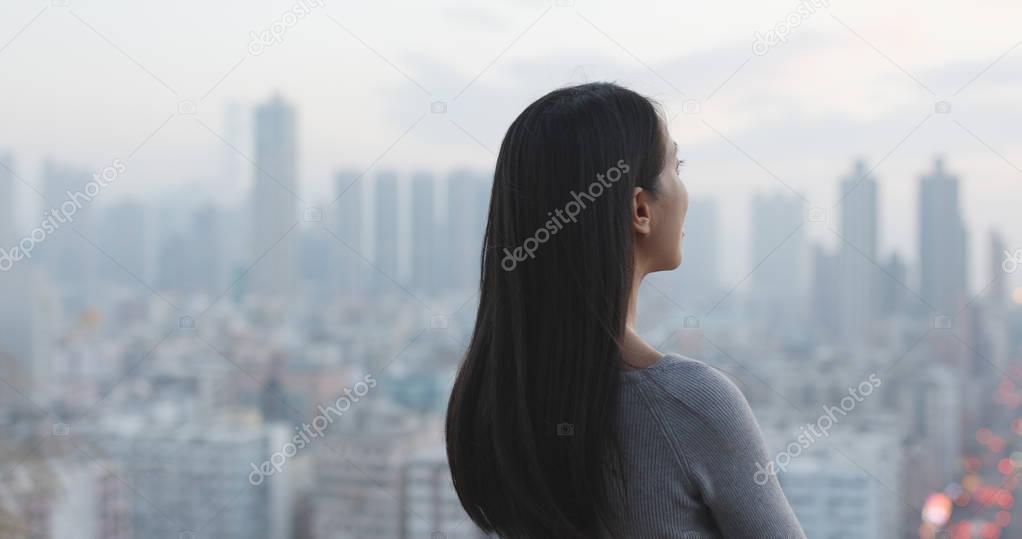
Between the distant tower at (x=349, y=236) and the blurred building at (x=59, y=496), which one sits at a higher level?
the distant tower at (x=349, y=236)

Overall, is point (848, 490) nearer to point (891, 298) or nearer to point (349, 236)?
point (891, 298)

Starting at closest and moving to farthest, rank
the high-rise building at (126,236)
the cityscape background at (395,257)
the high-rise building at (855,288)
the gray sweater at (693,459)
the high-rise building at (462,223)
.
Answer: the gray sweater at (693,459) → the cityscape background at (395,257) → the high-rise building at (462,223) → the high-rise building at (126,236) → the high-rise building at (855,288)

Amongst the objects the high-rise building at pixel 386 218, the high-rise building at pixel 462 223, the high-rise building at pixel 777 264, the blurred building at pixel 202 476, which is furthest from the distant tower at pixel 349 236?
the high-rise building at pixel 777 264

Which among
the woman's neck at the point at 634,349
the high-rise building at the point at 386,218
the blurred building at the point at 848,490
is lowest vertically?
the blurred building at the point at 848,490

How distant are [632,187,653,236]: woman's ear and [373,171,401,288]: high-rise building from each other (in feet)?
24.4

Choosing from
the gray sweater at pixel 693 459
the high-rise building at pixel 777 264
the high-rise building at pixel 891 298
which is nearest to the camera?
the gray sweater at pixel 693 459

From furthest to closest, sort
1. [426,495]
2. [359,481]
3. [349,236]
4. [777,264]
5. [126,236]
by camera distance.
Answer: [777,264], [126,236], [349,236], [359,481], [426,495]

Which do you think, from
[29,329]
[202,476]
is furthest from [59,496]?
[29,329]

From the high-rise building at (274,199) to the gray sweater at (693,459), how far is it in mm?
7251

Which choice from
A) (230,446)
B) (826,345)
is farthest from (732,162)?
(230,446)

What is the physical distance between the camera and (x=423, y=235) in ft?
27.2

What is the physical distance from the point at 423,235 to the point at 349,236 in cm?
68

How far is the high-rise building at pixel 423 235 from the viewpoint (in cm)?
816

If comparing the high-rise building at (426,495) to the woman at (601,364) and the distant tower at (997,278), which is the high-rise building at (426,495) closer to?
the woman at (601,364)
